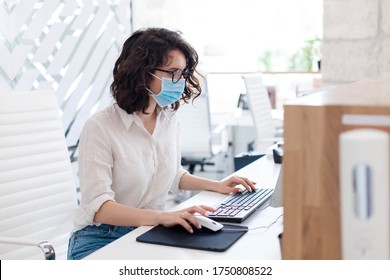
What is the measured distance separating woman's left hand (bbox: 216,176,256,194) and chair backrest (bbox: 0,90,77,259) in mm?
542

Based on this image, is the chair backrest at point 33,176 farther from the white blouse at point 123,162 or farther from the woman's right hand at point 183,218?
the woman's right hand at point 183,218

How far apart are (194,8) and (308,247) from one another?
14.2ft

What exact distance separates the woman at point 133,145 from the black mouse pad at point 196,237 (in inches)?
5.9

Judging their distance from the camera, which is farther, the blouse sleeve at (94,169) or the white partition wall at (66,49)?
the white partition wall at (66,49)

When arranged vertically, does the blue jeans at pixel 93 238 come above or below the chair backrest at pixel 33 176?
below

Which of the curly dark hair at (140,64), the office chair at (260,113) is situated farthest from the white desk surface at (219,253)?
the office chair at (260,113)

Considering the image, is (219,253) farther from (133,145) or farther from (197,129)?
(197,129)

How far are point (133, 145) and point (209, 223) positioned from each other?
452 mm

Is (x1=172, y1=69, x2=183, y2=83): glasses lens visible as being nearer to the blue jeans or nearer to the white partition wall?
the blue jeans

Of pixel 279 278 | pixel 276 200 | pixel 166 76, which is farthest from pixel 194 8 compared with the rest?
pixel 279 278

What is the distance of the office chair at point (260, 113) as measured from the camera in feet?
12.3

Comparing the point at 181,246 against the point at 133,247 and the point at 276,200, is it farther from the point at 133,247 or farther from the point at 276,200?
the point at 276,200

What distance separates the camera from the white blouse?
5.27 feet

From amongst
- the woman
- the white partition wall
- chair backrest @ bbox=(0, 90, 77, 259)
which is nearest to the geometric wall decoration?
the white partition wall
